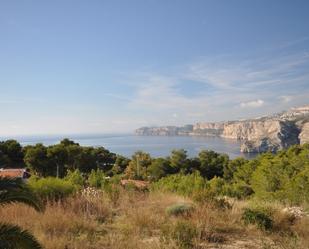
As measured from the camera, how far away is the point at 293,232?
5.56m

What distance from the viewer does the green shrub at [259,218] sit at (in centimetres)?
577

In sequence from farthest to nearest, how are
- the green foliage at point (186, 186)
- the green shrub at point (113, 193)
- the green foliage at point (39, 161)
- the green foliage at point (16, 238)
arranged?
the green foliage at point (39, 161) < the green foliage at point (186, 186) < the green shrub at point (113, 193) < the green foliage at point (16, 238)

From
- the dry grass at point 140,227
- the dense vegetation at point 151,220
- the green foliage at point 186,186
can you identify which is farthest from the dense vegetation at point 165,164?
the dry grass at point 140,227

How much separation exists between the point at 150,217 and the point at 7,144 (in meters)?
34.7

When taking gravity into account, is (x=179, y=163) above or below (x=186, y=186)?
below

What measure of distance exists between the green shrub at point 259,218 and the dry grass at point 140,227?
0.39 feet

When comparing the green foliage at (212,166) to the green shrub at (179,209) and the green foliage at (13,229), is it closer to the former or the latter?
the green shrub at (179,209)

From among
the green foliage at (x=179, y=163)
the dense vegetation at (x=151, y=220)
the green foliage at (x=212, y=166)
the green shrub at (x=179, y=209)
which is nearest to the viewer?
the dense vegetation at (x=151, y=220)

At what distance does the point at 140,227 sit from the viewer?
570 cm

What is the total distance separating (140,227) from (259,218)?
6.28ft

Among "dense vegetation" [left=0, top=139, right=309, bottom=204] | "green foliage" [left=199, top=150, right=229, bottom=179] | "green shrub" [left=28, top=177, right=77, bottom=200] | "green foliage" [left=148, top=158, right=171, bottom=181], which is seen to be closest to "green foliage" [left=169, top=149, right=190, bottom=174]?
"dense vegetation" [left=0, top=139, right=309, bottom=204]

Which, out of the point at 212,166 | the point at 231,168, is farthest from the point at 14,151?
the point at 231,168

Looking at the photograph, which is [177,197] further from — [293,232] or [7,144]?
[7,144]

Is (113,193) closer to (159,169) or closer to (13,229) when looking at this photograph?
(13,229)
